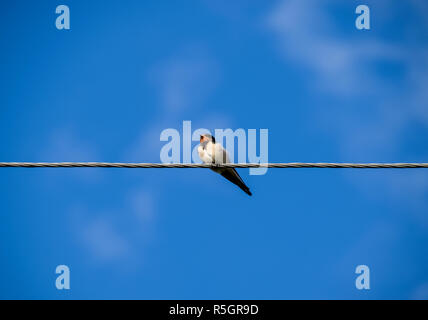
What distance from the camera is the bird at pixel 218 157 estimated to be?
766cm

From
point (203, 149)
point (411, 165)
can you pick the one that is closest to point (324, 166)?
point (411, 165)

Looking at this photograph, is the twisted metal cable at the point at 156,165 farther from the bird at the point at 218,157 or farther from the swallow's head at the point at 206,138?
the swallow's head at the point at 206,138

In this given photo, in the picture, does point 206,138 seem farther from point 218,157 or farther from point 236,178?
point 236,178

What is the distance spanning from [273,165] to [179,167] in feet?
3.32

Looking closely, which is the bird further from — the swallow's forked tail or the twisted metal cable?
the twisted metal cable

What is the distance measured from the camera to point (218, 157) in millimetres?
7660

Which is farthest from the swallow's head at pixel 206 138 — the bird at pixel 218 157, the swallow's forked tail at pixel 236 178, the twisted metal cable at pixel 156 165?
the twisted metal cable at pixel 156 165

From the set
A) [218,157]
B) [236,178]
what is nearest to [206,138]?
[218,157]

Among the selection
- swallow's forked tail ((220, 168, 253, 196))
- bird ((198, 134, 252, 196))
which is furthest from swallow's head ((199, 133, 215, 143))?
swallow's forked tail ((220, 168, 253, 196))

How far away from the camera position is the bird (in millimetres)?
7656
